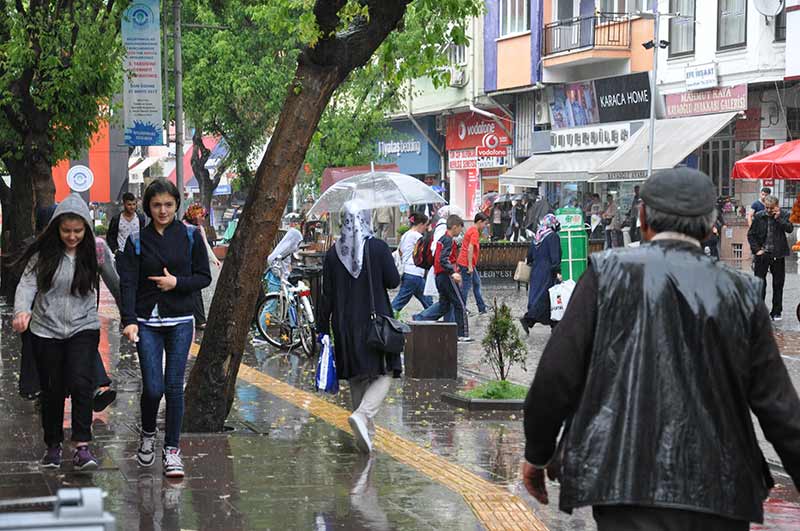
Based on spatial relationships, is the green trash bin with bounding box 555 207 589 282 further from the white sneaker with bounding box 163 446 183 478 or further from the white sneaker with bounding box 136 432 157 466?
the white sneaker with bounding box 163 446 183 478

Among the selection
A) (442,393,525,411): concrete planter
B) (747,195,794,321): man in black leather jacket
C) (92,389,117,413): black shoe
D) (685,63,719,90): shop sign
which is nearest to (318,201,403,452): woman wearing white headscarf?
(92,389,117,413): black shoe

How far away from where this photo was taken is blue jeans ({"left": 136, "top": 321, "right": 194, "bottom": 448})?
8.10 metres

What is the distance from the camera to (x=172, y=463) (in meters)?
8.05

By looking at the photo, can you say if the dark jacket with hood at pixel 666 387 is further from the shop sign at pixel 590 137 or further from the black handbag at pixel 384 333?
the shop sign at pixel 590 137

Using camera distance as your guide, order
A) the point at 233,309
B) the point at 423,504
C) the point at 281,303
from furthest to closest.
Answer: the point at 281,303
the point at 233,309
the point at 423,504

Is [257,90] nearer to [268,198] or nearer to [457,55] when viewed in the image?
[457,55]

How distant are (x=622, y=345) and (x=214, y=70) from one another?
36469mm

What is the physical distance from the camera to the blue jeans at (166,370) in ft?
26.6

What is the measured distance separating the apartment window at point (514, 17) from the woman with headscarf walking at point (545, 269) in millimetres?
23401

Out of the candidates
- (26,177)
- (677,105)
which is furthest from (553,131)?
(26,177)

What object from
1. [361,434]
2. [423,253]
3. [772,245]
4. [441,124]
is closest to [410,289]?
[423,253]

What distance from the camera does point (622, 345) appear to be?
3812 mm

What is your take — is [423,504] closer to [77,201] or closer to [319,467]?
[319,467]

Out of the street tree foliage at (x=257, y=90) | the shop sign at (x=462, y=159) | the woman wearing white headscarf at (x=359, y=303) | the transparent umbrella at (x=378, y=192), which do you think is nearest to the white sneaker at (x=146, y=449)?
the woman wearing white headscarf at (x=359, y=303)
